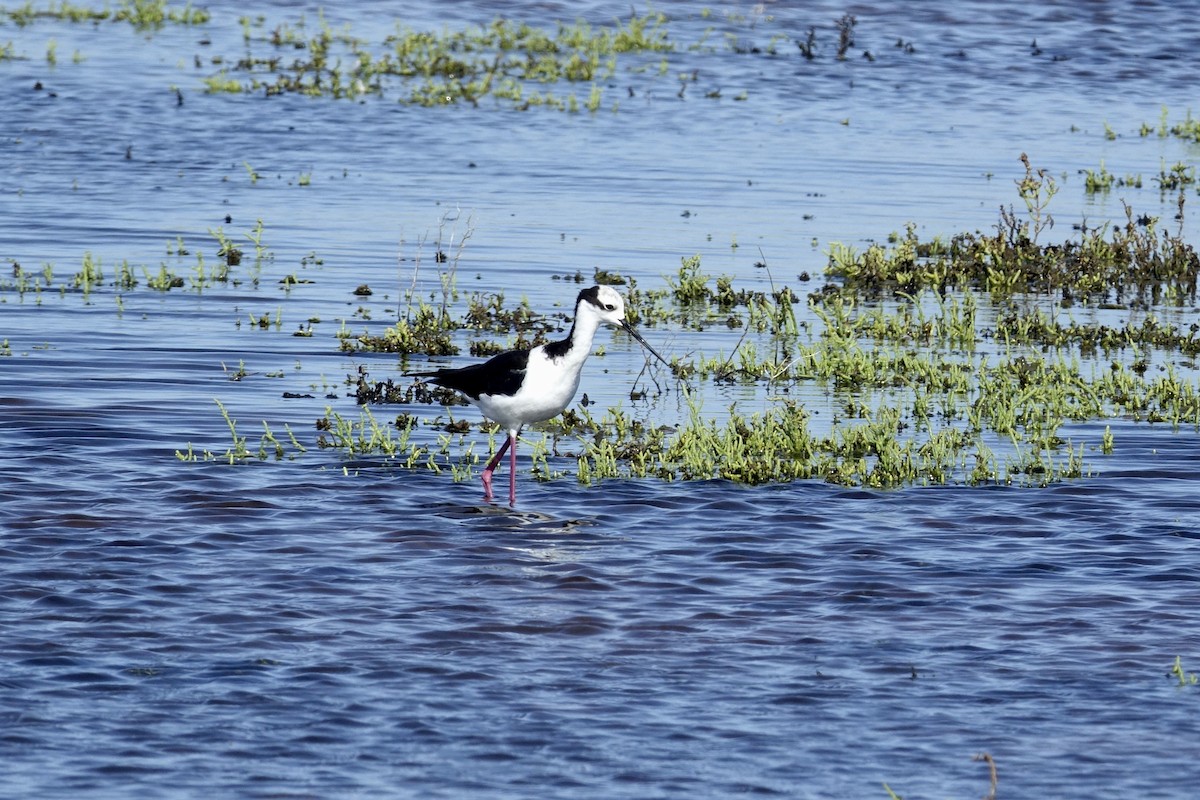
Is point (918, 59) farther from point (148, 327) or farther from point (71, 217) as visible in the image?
point (148, 327)

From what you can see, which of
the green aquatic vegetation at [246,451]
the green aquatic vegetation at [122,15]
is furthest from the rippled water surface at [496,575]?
the green aquatic vegetation at [122,15]

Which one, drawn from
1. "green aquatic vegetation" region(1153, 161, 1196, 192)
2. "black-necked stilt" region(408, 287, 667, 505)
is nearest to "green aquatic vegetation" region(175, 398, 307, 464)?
"black-necked stilt" region(408, 287, 667, 505)

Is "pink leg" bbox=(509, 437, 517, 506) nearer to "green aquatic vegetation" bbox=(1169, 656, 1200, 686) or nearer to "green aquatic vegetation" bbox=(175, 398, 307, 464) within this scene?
"green aquatic vegetation" bbox=(175, 398, 307, 464)

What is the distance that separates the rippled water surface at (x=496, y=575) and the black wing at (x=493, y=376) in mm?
647

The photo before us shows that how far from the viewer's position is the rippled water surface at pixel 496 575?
7371 mm

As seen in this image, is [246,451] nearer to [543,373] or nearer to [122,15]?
[543,373]

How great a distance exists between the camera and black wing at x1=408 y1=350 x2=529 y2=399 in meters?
10.9

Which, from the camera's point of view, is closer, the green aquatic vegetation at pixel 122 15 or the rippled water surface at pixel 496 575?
the rippled water surface at pixel 496 575

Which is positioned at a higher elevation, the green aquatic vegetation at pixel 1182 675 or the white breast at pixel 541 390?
the white breast at pixel 541 390

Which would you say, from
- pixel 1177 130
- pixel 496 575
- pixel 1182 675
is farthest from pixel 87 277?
pixel 1177 130

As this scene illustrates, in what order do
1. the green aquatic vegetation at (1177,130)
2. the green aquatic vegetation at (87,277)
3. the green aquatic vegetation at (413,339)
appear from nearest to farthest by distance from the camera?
1. the green aquatic vegetation at (413,339)
2. the green aquatic vegetation at (87,277)
3. the green aquatic vegetation at (1177,130)

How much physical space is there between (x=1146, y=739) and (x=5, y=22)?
27915 millimetres

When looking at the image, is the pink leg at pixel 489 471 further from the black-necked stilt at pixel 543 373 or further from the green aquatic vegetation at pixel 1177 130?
the green aquatic vegetation at pixel 1177 130

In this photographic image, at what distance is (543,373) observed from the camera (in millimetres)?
10812
